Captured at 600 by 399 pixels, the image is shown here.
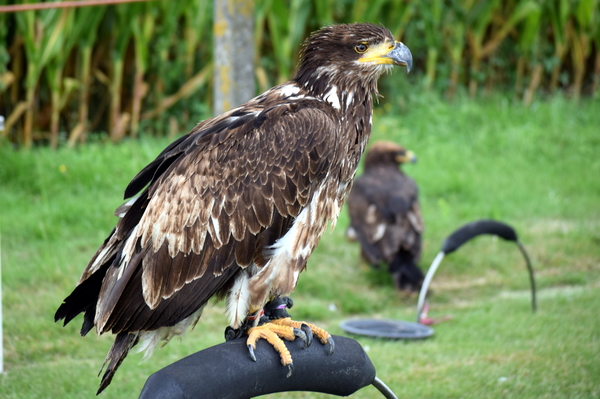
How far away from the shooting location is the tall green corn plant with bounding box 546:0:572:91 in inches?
451

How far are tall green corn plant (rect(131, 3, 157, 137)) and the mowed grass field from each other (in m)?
0.64

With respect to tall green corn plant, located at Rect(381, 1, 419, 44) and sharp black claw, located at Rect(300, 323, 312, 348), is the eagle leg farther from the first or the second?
tall green corn plant, located at Rect(381, 1, 419, 44)

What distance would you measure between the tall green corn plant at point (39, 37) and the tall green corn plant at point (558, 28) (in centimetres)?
755

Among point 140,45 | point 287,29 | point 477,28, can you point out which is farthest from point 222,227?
point 477,28

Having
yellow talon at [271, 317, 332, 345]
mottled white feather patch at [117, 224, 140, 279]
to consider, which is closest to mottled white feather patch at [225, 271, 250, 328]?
yellow talon at [271, 317, 332, 345]

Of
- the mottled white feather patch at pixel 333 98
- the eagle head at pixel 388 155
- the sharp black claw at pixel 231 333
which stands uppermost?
the mottled white feather patch at pixel 333 98

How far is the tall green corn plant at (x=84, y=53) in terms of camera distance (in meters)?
8.57

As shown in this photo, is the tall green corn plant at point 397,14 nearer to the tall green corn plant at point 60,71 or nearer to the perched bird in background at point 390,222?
the perched bird in background at point 390,222

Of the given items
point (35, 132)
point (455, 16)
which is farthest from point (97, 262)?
point (455, 16)

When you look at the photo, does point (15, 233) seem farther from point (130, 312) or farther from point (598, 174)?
point (598, 174)

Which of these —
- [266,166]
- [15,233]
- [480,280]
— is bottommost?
[480,280]

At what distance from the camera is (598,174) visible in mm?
9555

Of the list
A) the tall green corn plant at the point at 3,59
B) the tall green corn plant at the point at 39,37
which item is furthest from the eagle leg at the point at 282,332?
the tall green corn plant at the point at 39,37

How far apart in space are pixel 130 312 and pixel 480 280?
15.6 feet
